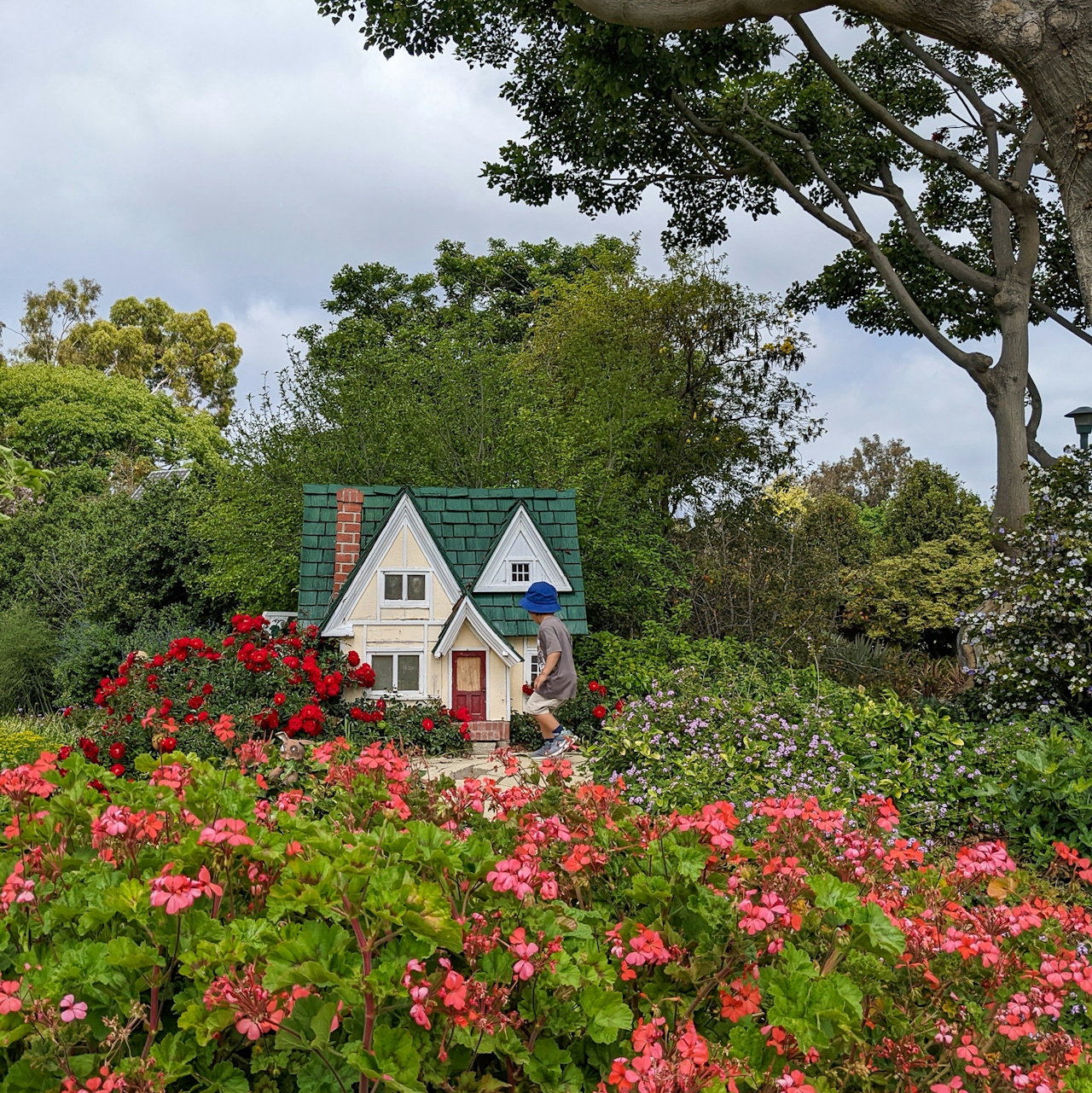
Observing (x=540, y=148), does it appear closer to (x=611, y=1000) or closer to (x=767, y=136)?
(x=767, y=136)

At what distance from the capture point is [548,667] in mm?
8844

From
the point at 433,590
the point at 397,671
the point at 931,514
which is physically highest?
the point at 931,514

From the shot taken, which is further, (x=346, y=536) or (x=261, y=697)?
(x=346, y=536)

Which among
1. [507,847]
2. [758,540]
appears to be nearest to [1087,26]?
[507,847]

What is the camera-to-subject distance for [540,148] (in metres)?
13.8

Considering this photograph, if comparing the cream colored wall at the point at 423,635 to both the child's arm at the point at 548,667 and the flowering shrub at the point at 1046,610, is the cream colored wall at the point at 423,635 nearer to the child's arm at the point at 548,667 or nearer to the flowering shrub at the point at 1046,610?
the child's arm at the point at 548,667

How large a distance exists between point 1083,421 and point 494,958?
46.2 ft

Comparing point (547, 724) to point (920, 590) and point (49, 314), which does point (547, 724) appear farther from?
point (49, 314)

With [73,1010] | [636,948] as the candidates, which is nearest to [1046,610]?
[636,948]

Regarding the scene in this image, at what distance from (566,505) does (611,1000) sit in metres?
9.04

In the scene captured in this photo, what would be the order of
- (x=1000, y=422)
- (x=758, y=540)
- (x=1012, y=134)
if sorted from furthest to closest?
(x=758, y=540), (x=1012, y=134), (x=1000, y=422)

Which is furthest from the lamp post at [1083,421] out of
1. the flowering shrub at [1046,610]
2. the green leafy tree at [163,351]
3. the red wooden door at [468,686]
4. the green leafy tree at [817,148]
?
the green leafy tree at [163,351]

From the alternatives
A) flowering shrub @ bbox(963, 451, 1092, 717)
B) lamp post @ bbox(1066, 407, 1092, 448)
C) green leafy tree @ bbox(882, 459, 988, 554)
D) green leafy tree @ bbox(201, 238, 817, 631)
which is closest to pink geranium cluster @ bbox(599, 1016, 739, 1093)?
flowering shrub @ bbox(963, 451, 1092, 717)

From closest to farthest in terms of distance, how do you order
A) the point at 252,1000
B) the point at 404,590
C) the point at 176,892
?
the point at 252,1000, the point at 176,892, the point at 404,590
